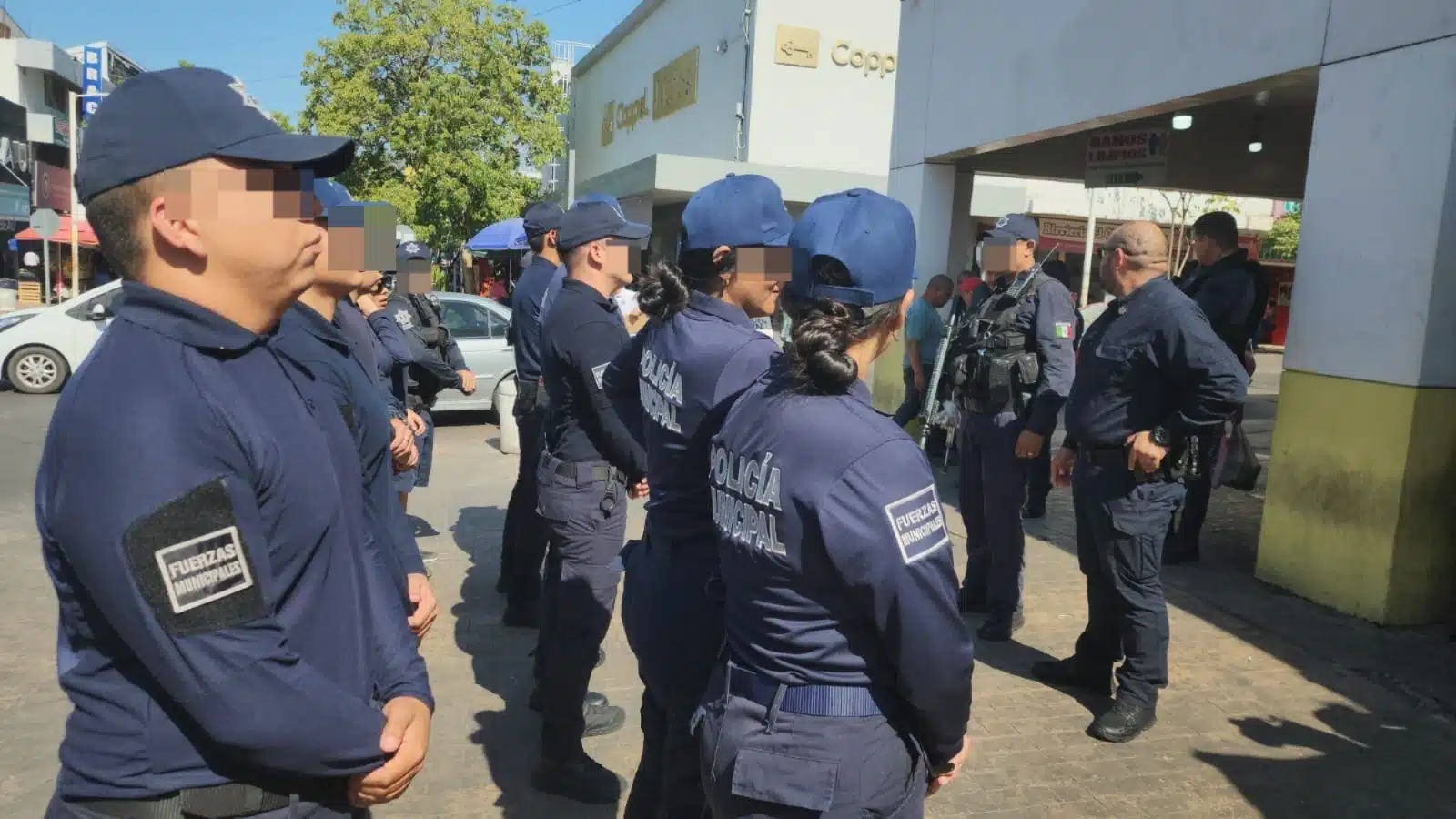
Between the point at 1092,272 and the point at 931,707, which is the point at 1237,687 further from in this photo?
the point at 1092,272

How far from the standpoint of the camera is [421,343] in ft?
18.6

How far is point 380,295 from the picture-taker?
5043mm

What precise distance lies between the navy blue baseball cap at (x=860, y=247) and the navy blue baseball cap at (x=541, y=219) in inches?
129

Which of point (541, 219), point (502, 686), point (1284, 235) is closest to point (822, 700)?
point (502, 686)

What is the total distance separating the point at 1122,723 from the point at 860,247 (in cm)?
289

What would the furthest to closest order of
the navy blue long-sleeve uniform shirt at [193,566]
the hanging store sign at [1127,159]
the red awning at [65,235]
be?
the red awning at [65,235], the hanging store sign at [1127,159], the navy blue long-sleeve uniform shirt at [193,566]

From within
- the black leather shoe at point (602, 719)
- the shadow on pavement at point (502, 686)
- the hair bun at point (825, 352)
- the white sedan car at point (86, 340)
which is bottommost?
the shadow on pavement at point (502, 686)

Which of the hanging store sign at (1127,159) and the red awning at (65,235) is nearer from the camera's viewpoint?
the hanging store sign at (1127,159)

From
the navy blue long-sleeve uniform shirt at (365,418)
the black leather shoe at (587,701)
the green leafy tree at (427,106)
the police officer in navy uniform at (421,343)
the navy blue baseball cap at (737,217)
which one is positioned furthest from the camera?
the green leafy tree at (427,106)

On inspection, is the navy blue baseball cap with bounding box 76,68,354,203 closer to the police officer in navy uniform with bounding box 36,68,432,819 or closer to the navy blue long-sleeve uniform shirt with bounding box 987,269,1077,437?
the police officer in navy uniform with bounding box 36,68,432,819

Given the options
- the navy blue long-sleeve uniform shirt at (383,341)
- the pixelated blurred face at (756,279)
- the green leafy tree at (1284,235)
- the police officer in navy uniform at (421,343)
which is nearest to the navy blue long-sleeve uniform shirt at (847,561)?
the pixelated blurred face at (756,279)

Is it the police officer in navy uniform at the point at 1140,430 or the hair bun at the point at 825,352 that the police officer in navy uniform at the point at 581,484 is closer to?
the hair bun at the point at 825,352

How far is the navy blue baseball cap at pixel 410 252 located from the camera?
231 inches

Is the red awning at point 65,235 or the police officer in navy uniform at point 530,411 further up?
the red awning at point 65,235
